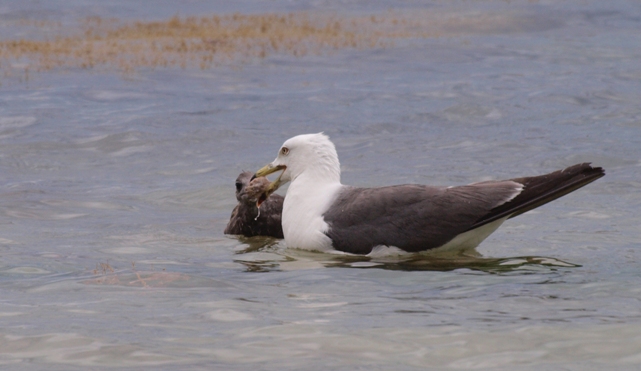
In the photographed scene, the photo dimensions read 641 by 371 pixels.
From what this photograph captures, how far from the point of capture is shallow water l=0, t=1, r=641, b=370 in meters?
7.74

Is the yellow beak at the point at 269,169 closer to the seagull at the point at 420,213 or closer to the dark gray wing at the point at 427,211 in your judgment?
the seagull at the point at 420,213

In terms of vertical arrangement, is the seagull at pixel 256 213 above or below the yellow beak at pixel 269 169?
below

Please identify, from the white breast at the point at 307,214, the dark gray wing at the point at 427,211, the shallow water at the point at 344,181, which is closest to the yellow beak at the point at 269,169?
the white breast at the point at 307,214

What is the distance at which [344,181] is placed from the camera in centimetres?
1748

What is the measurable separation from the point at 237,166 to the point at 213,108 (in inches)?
225

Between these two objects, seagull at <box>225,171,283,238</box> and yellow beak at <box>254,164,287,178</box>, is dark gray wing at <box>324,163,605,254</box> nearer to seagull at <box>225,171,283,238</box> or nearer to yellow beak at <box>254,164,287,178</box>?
yellow beak at <box>254,164,287,178</box>

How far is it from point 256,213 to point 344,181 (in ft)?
15.7

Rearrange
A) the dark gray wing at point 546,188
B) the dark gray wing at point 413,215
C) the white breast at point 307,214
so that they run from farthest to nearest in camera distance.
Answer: the white breast at point 307,214, the dark gray wing at point 413,215, the dark gray wing at point 546,188

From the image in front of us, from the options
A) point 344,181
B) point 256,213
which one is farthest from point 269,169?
point 344,181

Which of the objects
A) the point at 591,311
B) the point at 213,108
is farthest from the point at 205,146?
the point at 591,311

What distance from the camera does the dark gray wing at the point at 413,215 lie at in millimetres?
10422

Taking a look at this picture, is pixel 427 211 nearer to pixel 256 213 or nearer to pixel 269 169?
pixel 269 169

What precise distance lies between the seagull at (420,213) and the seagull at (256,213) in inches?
58.6

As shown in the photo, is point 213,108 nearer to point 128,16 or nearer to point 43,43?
point 43,43
